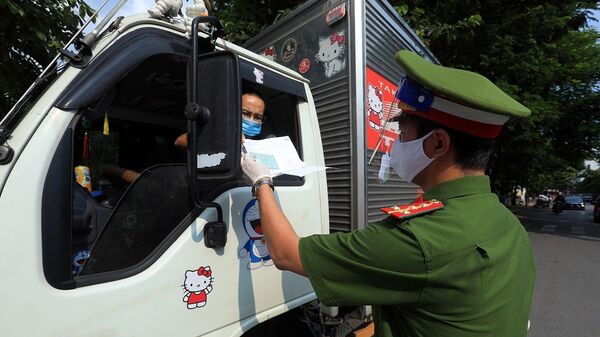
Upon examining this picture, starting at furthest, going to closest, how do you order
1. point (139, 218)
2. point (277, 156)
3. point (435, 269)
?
1. point (277, 156)
2. point (139, 218)
3. point (435, 269)

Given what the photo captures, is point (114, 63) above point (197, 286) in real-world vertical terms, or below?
above

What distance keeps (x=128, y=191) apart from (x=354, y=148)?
1389 millimetres

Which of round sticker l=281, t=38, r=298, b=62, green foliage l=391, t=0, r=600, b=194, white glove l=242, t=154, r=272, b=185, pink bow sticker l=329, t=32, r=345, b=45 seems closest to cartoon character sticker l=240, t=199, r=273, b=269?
white glove l=242, t=154, r=272, b=185

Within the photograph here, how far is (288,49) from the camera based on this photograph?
2.98 metres

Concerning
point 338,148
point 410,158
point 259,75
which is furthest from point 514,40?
point 410,158

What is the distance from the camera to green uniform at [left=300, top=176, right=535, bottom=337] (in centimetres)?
105

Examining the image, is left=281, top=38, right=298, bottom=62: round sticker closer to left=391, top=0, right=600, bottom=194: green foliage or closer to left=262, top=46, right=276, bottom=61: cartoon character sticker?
left=262, top=46, right=276, bottom=61: cartoon character sticker

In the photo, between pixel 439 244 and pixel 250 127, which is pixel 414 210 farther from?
pixel 250 127

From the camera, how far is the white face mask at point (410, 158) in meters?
1.30

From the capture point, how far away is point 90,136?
2320 mm

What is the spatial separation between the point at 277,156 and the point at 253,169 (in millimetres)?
200

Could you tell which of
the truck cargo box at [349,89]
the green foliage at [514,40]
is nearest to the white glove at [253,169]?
the truck cargo box at [349,89]

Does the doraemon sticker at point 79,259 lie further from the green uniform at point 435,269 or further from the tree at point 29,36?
the tree at point 29,36

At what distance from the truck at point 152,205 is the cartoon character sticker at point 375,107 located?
1.78ft
